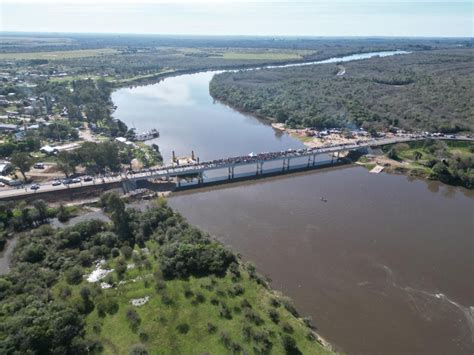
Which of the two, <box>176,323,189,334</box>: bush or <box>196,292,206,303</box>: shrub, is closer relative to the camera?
<box>176,323,189,334</box>: bush

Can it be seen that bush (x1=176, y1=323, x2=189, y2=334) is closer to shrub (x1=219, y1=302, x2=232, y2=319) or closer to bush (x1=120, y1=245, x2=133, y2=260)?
shrub (x1=219, y1=302, x2=232, y2=319)

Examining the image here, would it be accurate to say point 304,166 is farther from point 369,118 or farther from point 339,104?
point 339,104

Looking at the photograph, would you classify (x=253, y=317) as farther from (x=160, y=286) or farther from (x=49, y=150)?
(x=49, y=150)

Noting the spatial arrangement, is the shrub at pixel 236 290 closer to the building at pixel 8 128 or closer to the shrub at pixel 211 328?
the shrub at pixel 211 328

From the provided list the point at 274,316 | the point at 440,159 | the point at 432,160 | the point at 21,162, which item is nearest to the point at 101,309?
the point at 274,316

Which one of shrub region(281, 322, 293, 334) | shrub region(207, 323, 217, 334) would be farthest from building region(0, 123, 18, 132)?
shrub region(281, 322, 293, 334)

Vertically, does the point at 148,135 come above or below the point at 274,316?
below
